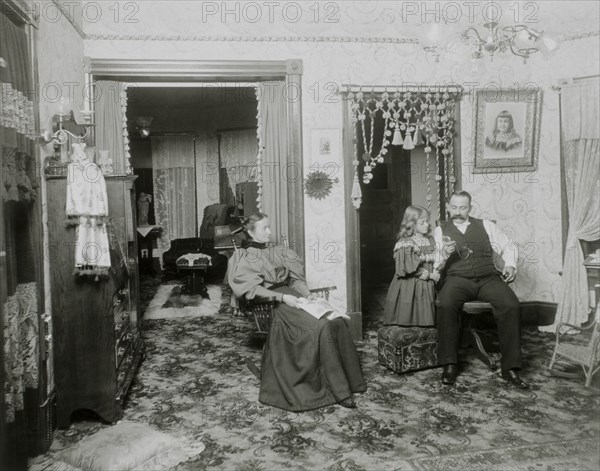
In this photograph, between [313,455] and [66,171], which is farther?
[66,171]

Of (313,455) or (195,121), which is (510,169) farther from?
(195,121)

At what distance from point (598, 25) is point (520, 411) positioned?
13.0 feet

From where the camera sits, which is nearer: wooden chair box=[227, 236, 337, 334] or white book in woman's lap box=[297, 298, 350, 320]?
white book in woman's lap box=[297, 298, 350, 320]

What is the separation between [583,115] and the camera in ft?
18.3

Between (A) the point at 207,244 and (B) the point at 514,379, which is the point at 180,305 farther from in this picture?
(B) the point at 514,379

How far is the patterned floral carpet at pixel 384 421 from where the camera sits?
318 centimetres

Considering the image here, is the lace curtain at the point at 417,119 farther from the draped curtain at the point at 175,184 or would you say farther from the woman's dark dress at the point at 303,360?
the draped curtain at the point at 175,184

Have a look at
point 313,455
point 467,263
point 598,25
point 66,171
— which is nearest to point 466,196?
point 467,263

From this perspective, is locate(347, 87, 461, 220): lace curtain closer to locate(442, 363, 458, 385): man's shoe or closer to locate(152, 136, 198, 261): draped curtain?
locate(442, 363, 458, 385): man's shoe

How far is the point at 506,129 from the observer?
19.4ft

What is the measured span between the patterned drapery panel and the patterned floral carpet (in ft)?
1.73

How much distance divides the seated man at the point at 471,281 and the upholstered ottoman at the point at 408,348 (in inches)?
6.3

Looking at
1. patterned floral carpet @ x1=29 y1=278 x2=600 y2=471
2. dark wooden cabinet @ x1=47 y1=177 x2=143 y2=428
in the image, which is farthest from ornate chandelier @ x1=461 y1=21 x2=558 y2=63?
dark wooden cabinet @ x1=47 y1=177 x2=143 y2=428

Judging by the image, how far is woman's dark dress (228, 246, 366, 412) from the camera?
4.00 meters
